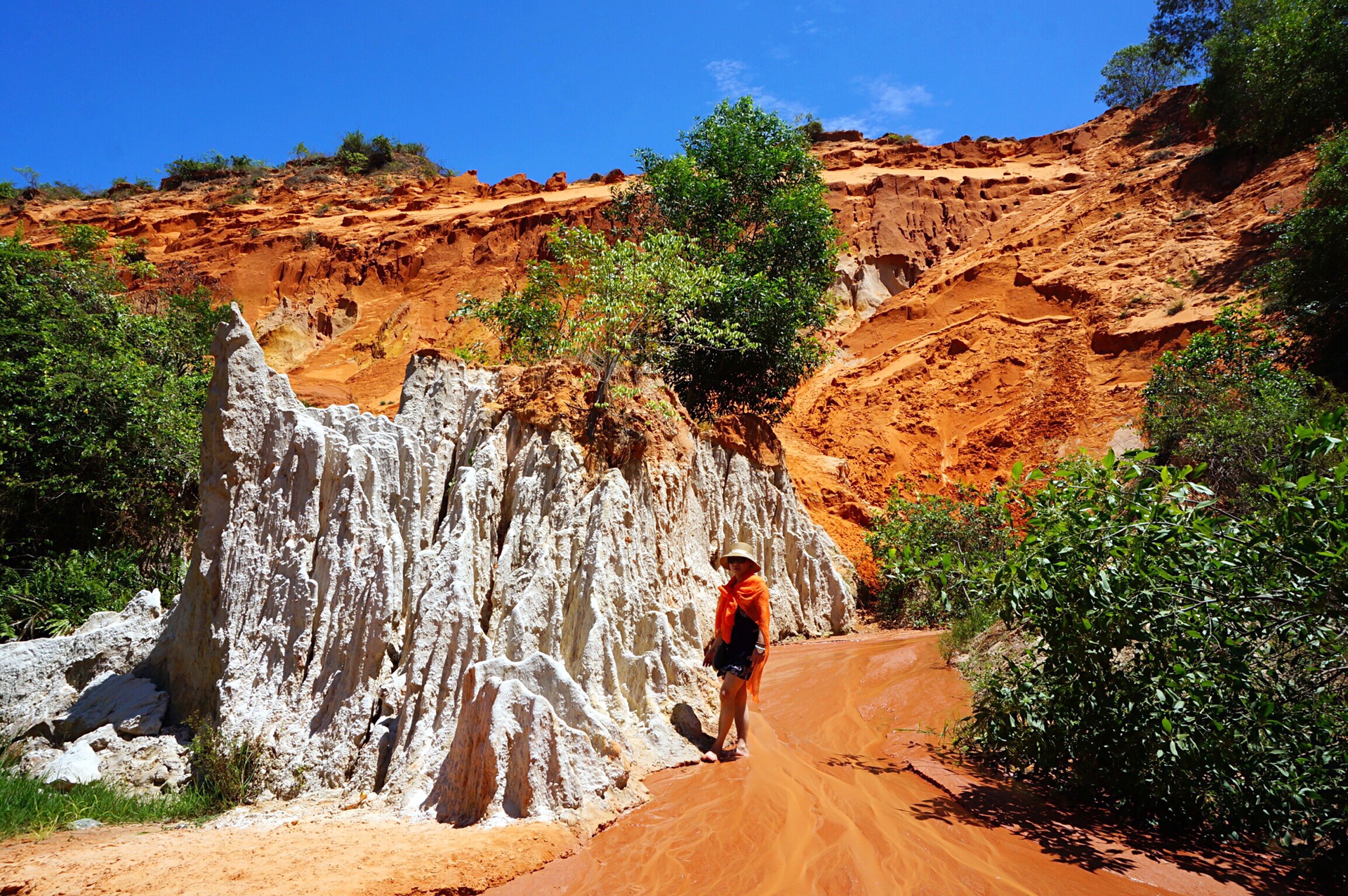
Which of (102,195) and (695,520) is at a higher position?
(102,195)

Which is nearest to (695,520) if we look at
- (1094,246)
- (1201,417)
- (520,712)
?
(520,712)

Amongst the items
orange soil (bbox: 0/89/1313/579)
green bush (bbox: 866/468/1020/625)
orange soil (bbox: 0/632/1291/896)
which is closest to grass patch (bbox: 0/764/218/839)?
orange soil (bbox: 0/632/1291/896)

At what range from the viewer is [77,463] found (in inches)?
383

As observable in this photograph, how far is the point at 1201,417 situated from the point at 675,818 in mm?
14155

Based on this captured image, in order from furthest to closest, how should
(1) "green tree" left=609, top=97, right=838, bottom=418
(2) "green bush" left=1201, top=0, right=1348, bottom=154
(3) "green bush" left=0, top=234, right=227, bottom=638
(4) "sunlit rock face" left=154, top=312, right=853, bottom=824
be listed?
1. (2) "green bush" left=1201, top=0, right=1348, bottom=154
2. (1) "green tree" left=609, top=97, right=838, bottom=418
3. (3) "green bush" left=0, top=234, right=227, bottom=638
4. (4) "sunlit rock face" left=154, top=312, right=853, bottom=824

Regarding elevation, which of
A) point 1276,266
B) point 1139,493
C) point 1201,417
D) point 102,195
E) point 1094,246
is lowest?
point 1139,493

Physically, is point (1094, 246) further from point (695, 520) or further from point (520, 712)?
point (520, 712)

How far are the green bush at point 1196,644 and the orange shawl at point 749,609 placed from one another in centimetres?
168

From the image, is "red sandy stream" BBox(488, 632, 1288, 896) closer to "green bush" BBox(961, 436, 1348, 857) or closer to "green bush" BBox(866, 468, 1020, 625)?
"green bush" BBox(961, 436, 1348, 857)

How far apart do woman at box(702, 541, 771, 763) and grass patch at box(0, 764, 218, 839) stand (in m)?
3.44

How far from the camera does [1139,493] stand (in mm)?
5043

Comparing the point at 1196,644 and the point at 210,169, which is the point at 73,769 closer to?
the point at 1196,644

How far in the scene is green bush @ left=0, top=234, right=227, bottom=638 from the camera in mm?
8859

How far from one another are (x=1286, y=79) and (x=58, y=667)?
89.5 feet
